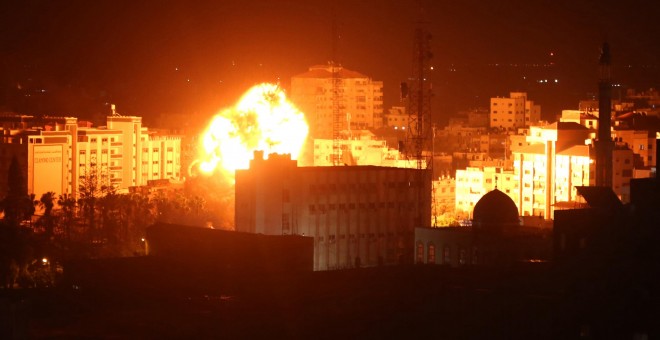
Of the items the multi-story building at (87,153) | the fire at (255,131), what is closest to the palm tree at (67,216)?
the multi-story building at (87,153)

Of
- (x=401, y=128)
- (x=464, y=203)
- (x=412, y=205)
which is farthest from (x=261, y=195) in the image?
(x=401, y=128)

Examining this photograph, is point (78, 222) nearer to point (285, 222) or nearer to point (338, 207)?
point (338, 207)

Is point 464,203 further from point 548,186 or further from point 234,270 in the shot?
point 234,270

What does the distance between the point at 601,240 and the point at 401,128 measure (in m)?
55.2

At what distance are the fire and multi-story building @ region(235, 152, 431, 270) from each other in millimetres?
6719

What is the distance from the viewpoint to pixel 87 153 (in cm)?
5897

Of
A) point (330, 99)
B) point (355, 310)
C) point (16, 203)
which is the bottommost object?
point (355, 310)

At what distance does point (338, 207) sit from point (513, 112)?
37936mm

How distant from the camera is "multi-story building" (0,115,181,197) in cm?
5566

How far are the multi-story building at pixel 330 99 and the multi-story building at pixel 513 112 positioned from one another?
5.65 meters

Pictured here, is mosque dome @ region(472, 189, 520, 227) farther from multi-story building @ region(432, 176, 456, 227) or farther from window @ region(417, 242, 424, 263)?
multi-story building @ region(432, 176, 456, 227)

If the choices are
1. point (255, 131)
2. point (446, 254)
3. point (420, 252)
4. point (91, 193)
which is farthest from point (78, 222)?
point (446, 254)

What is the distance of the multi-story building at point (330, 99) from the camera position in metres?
72.4

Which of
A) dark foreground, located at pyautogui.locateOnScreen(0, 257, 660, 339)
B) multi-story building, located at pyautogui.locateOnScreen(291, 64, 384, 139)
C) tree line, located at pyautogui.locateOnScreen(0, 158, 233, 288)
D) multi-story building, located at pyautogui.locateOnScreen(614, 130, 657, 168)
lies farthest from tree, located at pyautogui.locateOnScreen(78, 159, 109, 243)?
dark foreground, located at pyautogui.locateOnScreen(0, 257, 660, 339)
